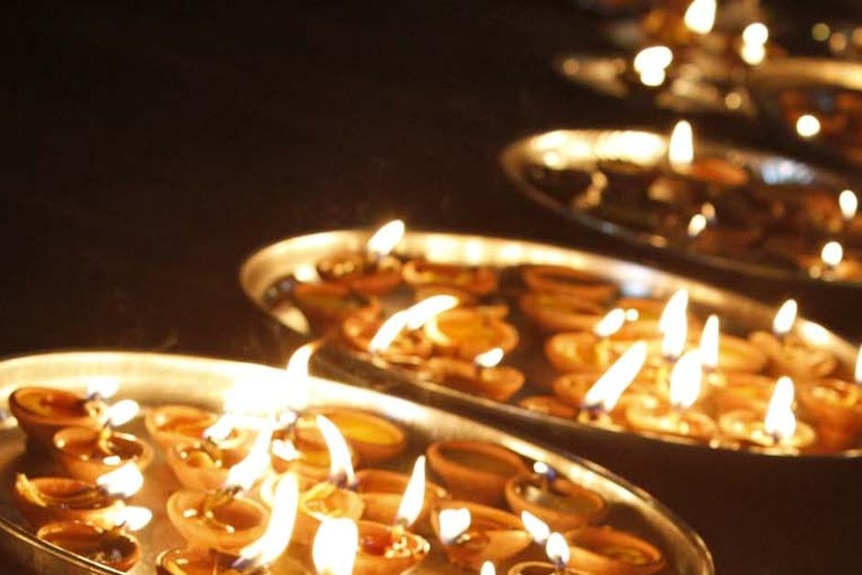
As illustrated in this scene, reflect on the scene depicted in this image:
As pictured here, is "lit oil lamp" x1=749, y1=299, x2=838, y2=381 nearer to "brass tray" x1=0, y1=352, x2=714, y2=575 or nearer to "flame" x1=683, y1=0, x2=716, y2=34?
"brass tray" x1=0, y1=352, x2=714, y2=575

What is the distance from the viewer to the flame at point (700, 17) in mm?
4129

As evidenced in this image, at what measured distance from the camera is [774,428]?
1.94 m

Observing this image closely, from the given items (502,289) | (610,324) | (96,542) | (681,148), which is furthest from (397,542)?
(681,148)

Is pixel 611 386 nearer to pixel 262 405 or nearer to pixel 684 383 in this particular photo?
pixel 684 383

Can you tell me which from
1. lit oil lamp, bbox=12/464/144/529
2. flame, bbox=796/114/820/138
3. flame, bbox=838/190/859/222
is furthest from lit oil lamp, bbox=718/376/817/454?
flame, bbox=796/114/820/138

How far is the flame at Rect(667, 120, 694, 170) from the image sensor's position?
3061 millimetres

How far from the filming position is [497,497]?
170cm

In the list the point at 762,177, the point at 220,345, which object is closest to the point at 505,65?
the point at 762,177

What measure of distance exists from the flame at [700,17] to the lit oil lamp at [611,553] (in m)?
2.65

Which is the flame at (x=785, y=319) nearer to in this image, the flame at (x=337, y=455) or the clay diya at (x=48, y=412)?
the flame at (x=337, y=455)

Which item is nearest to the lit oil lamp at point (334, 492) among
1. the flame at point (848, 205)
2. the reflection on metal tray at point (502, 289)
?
the reflection on metal tray at point (502, 289)

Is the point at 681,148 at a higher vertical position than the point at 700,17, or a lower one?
lower

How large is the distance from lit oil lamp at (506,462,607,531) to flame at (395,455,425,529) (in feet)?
0.43

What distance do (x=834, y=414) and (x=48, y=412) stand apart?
935 millimetres
